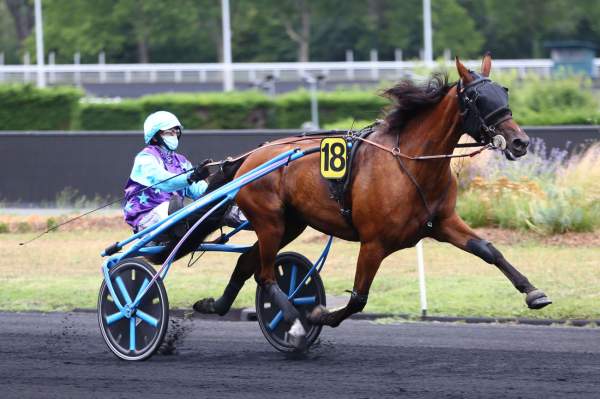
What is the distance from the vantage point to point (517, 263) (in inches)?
474

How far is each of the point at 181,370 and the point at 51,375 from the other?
78 cm

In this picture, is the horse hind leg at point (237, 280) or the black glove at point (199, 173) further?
the horse hind leg at point (237, 280)

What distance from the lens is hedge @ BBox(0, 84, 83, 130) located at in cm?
2525

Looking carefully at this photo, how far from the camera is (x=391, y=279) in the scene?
11422mm

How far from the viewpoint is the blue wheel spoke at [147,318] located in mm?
7518

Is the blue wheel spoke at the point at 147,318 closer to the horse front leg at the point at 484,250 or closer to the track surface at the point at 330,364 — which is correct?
the track surface at the point at 330,364

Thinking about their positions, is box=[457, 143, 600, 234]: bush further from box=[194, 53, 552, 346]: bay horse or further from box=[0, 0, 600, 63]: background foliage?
box=[0, 0, 600, 63]: background foliage

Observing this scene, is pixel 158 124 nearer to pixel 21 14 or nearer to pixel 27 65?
pixel 27 65

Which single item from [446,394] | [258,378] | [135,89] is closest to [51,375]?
[258,378]

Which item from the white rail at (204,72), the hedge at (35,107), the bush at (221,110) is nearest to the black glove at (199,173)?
the bush at (221,110)

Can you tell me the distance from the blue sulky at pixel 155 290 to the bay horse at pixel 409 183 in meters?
0.32

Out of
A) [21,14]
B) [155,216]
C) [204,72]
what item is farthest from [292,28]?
[155,216]

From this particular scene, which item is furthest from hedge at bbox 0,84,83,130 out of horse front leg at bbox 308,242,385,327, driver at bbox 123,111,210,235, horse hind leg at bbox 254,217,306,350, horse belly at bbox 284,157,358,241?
horse front leg at bbox 308,242,385,327

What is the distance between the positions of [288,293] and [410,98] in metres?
1.67
